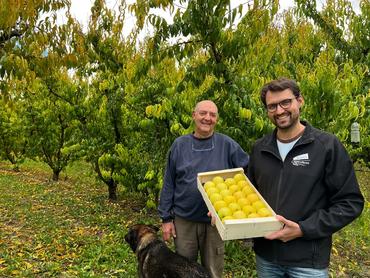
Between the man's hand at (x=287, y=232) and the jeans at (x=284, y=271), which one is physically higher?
the man's hand at (x=287, y=232)

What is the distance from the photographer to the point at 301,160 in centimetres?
242

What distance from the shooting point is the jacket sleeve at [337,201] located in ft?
7.58

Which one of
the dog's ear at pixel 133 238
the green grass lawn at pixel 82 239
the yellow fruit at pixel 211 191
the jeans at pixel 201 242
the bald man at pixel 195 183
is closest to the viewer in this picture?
the yellow fruit at pixel 211 191

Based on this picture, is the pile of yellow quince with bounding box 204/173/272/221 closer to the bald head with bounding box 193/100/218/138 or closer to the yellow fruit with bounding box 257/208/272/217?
the yellow fruit with bounding box 257/208/272/217

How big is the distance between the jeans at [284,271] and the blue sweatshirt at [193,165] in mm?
1175

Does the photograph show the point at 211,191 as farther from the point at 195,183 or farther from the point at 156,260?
the point at 156,260

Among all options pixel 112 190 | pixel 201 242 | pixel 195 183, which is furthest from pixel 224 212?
pixel 112 190

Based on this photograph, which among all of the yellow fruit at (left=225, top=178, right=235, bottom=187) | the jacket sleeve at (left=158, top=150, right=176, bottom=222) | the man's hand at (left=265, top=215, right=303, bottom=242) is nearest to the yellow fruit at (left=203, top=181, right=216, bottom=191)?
the yellow fruit at (left=225, top=178, right=235, bottom=187)

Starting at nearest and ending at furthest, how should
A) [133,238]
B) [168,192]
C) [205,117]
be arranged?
[205,117]
[168,192]
[133,238]

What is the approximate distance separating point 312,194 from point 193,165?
5.04 ft

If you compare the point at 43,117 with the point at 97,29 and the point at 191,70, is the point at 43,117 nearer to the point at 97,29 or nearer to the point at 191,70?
the point at 97,29

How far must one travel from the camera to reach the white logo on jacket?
7.88 ft

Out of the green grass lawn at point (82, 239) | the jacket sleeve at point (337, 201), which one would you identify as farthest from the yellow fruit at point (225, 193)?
the green grass lawn at point (82, 239)

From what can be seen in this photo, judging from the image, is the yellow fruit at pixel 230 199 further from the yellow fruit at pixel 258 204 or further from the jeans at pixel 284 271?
the jeans at pixel 284 271
